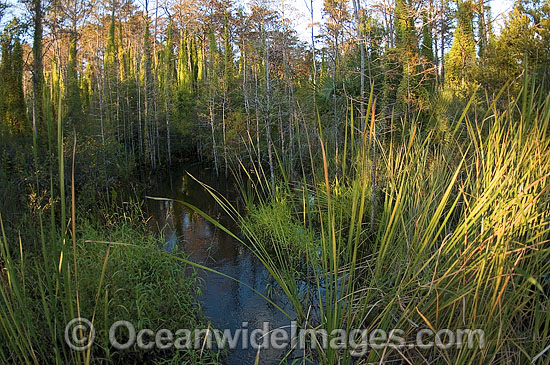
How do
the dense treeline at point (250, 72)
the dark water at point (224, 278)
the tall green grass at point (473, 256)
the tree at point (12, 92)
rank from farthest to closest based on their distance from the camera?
1. the tree at point (12, 92)
2. the dense treeline at point (250, 72)
3. the dark water at point (224, 278)
4. the tall green grass at point (473, 256)

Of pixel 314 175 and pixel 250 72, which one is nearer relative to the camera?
pixel 314 175

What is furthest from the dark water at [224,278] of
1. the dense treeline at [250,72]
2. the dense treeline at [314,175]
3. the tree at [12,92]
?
the tree at [12,92]

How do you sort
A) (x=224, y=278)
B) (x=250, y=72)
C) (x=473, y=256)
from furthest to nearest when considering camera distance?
(x=250, y=72)
(x=224, y=278)
(x=473, y=256)

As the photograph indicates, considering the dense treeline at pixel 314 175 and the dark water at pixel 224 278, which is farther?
the dark water at pixel 224 278

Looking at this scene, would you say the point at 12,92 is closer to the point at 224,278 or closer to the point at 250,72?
the point at 250,72

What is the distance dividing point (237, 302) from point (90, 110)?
2053 cm

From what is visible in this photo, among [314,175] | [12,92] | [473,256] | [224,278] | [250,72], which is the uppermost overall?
[250,72]

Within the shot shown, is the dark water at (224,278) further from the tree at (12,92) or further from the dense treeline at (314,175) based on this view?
the tree at (12,92)

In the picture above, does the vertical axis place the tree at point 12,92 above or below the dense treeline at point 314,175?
above

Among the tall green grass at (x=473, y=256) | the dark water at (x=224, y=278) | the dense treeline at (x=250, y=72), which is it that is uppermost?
the dense treeline at (x=250, y=72)

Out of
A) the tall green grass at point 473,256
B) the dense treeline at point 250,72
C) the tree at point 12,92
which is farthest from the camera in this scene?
the tree at point 12,92

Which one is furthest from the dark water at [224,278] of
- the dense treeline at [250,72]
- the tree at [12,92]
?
the tree at [12,92]

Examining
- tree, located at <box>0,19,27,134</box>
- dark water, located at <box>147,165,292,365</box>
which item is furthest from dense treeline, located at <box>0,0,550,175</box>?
dark water, located at <box>147,165,292,365</box>

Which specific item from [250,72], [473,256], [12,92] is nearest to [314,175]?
[473,256]
